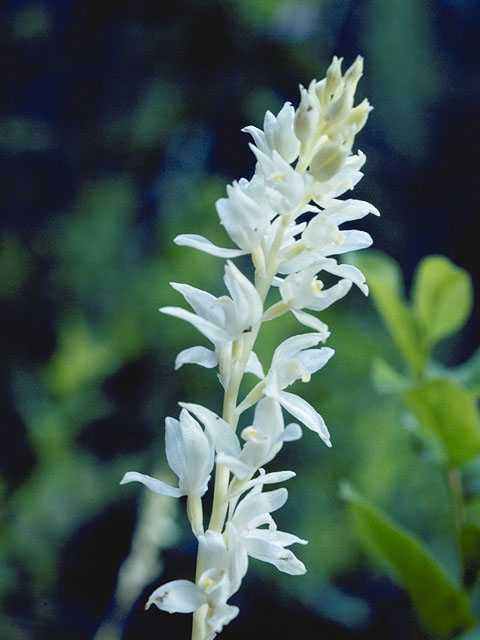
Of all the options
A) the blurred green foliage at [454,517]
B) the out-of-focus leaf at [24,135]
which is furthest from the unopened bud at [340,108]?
the out-of-focus leaf at [24,135]

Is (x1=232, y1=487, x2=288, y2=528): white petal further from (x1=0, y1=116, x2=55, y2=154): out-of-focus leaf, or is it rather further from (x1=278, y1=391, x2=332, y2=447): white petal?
(x1=0, y1=116, x2=55, y2=154): out-of-focus leaf

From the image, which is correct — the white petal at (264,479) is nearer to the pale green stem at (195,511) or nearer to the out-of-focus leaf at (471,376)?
the pale green stem at (195,511)

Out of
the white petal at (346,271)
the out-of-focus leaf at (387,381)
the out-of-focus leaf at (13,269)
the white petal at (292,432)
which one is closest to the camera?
the white petal at (292,432)

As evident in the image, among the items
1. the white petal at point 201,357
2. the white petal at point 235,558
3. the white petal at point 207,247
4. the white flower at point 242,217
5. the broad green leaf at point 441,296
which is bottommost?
the white petal at point 235,558

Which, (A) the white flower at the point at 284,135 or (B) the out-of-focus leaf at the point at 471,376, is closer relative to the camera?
(A) the white flower at the point at 284,135

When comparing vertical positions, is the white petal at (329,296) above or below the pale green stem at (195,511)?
above

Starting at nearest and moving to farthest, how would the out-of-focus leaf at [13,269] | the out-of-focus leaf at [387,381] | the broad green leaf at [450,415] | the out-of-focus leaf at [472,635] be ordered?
the out-of-focus leaf at [472,635] → the broad green leaf at [450,415] → the out-of-focus leaf at [387,381] → the out-of-focus leaf at [13,269]

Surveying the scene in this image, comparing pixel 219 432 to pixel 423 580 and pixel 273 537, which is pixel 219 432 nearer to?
pixel 273 537

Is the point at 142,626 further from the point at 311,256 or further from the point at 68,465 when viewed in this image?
the point at 311,256
